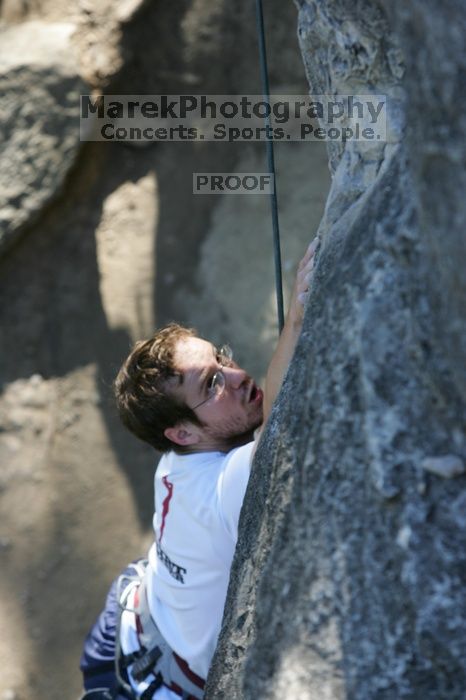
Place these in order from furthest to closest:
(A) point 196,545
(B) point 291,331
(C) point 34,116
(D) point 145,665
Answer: (C) point 34,116 → (D) point 145,665 → (A) point 196,545 → (B) point 291,331

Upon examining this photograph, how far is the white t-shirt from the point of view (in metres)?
1.53

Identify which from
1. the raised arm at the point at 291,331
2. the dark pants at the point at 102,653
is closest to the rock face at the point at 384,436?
the raised arm at the point at 291,331

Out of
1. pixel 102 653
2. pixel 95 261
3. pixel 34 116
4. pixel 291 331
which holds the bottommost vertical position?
pixel 102 653

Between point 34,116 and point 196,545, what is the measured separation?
1.92 m

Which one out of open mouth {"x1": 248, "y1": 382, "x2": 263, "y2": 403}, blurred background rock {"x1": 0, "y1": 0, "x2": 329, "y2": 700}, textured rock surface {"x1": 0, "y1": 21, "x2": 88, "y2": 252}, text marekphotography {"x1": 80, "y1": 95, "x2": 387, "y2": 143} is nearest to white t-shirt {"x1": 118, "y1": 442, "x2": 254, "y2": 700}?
open mouth {"x1": 248, "y1": 382, "x2": 263, "y2": 403}

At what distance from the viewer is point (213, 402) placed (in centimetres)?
166

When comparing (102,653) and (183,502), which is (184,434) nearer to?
(183,502)

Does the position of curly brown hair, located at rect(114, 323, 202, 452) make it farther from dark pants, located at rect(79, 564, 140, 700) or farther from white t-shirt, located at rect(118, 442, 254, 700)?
dark pants, located at rect(79, 564, 140, 700)

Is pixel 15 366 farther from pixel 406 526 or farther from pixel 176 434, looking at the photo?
pixel 406 526

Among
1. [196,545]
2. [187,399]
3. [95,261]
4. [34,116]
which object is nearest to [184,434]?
[187,399]

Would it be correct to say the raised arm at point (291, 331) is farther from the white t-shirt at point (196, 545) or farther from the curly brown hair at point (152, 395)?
the curly brown hair at point (152, 395)

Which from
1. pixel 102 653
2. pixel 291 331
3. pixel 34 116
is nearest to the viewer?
pixel 291 331

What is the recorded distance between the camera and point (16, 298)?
10.6 ft

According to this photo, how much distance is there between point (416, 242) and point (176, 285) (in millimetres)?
2187
